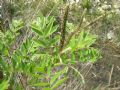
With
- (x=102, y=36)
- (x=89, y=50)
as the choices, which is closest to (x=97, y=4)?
(x=102, y=36)

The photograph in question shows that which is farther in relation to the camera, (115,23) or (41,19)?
(115,23)

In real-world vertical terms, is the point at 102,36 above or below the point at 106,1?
below

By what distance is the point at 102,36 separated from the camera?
3.40 meters

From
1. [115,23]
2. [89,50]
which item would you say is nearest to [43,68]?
[89,50]

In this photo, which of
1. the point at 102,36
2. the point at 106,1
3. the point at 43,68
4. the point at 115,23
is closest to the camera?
the point at 43,68

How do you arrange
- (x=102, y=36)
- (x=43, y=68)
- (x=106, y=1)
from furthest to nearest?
(x=106, y=1), (x=102, y=36), (x=43, y=68)

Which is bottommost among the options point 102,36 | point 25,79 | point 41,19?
point 102,36

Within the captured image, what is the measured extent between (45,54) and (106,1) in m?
3.32

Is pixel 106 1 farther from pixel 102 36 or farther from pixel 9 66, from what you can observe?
pixel 9 66

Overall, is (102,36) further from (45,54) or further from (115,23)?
(45,54)

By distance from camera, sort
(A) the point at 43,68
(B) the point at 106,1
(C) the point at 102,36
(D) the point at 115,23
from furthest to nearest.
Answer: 1. (B) the point at 106,1
2. (D) the point at 115,23
3. (C) the point at 102,36
4. (A) the point at 43,68

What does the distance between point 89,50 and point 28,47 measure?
14cm

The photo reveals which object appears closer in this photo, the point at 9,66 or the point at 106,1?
the point at 9,66

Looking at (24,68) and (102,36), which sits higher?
(24,68)
